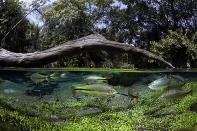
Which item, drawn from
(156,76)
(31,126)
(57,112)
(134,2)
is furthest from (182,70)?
(134,2)

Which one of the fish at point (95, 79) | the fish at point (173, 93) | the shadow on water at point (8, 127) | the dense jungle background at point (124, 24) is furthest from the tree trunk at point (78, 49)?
the dense jungle background at point (124, 24)

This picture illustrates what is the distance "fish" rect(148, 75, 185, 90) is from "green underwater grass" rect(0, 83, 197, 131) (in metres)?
0.10

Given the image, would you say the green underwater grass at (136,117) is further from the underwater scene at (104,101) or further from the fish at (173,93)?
the fish at (173,93)

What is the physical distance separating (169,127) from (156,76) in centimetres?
73

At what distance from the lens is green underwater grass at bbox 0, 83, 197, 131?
4516 mm

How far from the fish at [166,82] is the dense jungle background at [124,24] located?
2.31 feet

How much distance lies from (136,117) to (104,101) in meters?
0.48

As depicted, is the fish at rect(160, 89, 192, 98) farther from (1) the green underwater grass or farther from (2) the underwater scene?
(1) the green underwater grass

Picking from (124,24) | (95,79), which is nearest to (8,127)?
(95,79)

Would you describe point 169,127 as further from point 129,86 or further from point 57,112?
point 57,112

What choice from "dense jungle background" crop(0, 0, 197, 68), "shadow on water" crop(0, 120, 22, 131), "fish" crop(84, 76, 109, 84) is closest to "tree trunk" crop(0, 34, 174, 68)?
"shadow on water" crop(0, 120, 22, 131)

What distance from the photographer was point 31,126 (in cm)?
429

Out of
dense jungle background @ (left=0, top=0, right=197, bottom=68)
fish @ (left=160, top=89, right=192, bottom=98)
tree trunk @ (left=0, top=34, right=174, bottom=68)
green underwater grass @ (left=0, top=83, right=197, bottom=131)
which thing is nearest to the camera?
tree trunk @ (left=0, top=34, right=174, bottom=68)

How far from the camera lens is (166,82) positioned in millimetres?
4441
